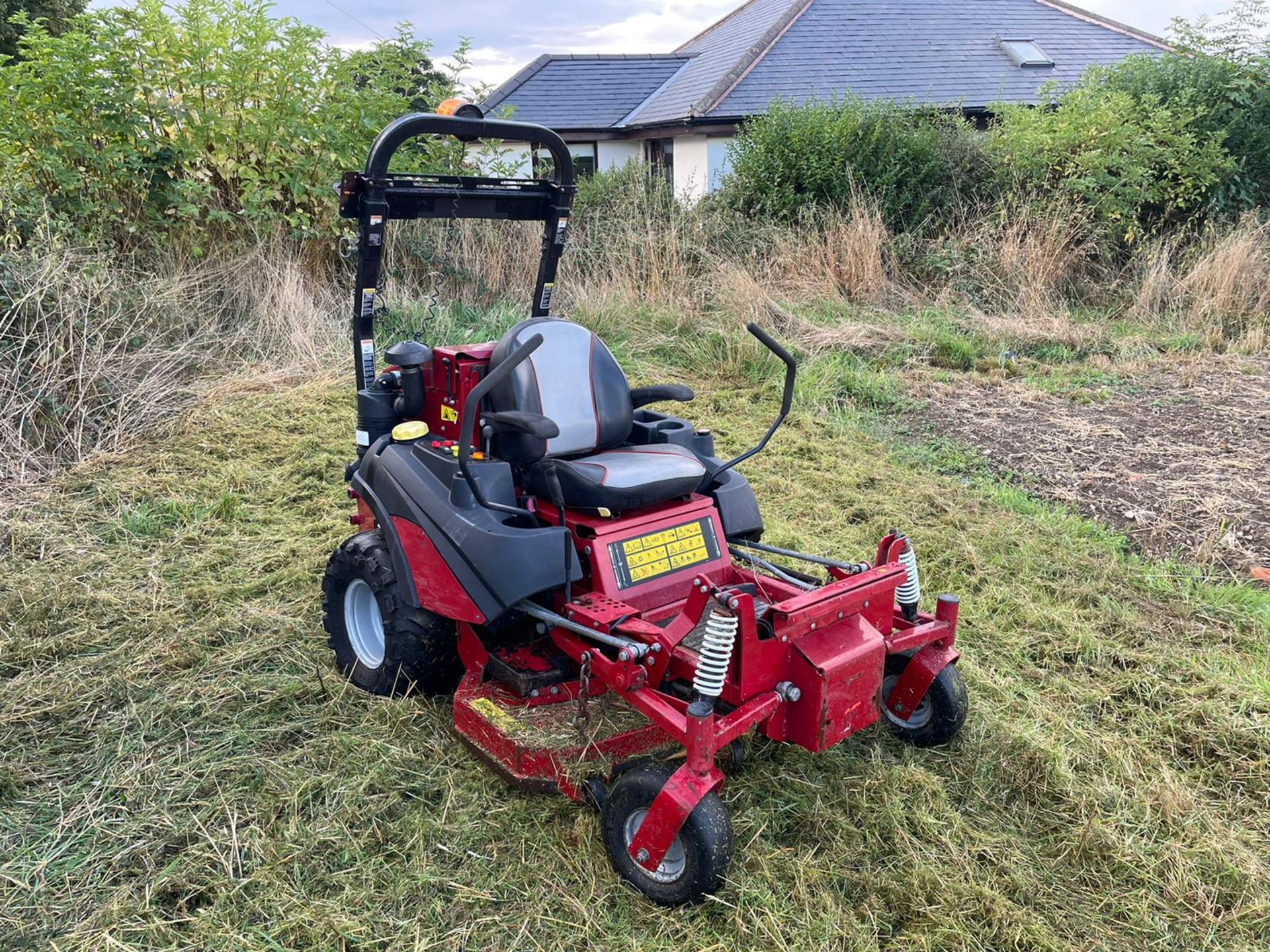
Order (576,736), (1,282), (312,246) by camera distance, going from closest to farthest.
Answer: (576,736) → (1,282) → (312,246)

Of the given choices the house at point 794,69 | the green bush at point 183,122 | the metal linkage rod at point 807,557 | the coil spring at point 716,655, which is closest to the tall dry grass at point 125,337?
the green bush at point 183,122

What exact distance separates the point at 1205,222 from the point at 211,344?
29.3 feet

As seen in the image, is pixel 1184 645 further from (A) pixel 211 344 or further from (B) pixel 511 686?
(A) pixel 211 344

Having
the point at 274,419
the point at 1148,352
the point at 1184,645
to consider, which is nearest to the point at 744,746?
the point at 1184,645

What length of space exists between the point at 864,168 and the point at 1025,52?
33.7ft

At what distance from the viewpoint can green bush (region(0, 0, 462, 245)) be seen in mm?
6508

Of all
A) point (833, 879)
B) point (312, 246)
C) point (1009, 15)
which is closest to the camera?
point (833, 879)

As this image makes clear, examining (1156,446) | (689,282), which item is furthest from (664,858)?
(689,282)

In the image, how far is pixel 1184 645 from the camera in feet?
11.4

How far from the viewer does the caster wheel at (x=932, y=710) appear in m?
2.79

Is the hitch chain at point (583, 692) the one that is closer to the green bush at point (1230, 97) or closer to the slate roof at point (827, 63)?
the green bush at point (1230, 97)

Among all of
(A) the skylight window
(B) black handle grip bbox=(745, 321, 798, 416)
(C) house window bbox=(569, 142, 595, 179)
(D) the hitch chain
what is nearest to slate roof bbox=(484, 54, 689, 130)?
(C) house window bbox=(569, 142, 595, 179)

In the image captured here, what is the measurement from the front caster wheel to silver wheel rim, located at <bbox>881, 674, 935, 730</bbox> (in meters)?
0.80

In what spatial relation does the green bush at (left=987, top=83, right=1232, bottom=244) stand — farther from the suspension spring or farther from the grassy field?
the suspension spring
